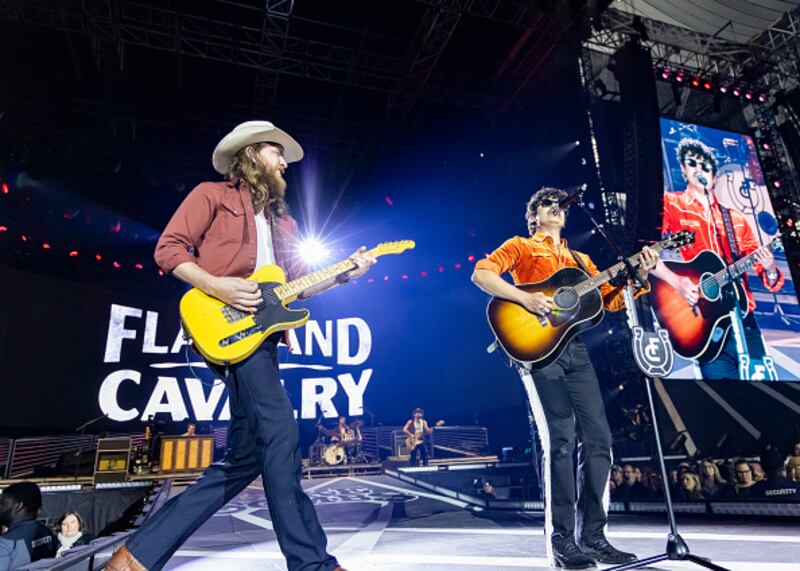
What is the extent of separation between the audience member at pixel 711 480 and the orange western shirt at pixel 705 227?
A: 423cm

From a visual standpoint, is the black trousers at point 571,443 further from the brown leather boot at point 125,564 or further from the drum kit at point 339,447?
the drum kit at point 339,447

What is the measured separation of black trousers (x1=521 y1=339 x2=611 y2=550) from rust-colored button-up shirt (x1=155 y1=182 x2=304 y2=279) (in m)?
1.77

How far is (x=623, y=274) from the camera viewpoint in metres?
3.04

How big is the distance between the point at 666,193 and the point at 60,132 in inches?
491

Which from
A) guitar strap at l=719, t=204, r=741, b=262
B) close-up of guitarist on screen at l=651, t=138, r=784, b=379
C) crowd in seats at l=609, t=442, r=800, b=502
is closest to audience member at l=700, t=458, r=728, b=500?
crowd in seats at l=609, t=442, r=800, b=502

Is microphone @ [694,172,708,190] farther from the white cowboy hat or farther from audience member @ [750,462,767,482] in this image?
the white cowboy hat

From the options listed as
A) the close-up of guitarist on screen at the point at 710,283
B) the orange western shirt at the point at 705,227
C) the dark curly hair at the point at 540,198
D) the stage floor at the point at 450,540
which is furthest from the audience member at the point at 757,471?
the dark curly hair at the point at 540,198

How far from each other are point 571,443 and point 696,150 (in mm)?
10462

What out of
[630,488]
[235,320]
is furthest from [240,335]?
[630,488]

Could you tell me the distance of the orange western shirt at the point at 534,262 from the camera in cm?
326

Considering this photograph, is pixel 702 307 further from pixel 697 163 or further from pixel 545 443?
pixel 545 443

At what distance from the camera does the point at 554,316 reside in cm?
302

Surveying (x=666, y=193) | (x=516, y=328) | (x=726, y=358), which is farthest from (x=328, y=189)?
(x=516, y=328)

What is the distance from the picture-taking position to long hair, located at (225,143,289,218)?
8.42ft
